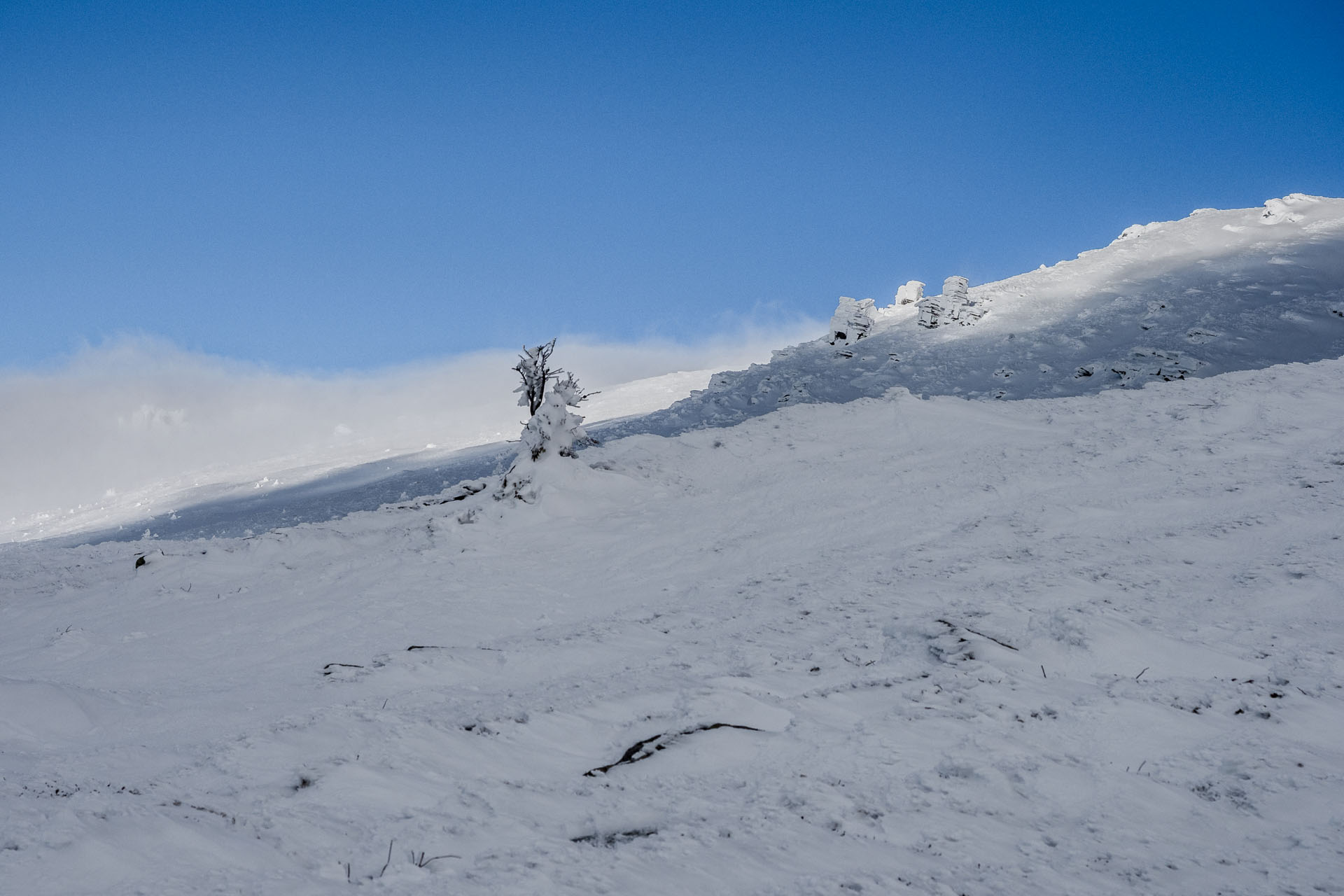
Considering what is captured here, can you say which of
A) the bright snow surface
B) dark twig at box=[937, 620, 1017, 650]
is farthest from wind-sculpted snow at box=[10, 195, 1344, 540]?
dark twig at box=[937, 620, 1017, 650]

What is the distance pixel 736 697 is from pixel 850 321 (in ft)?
87.0

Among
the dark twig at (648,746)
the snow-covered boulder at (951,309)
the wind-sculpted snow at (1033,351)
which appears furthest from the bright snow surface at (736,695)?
the snow-covered boulder at (951,309)

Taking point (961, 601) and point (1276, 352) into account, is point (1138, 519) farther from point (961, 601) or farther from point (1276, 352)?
point (1276, 352)

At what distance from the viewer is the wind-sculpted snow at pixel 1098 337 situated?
19734mm

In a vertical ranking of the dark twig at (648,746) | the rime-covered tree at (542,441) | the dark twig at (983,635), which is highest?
the rime-covered tree at (542,441)

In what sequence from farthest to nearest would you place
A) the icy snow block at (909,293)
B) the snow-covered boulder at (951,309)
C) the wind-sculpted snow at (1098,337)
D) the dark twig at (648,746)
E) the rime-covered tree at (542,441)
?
the icy snow block at (909,293), the snow-covered boulder at (951,309), the wind-sculpted snow at (1098,337), the rime-covered tree at (542,441), the dark twig at (648,746)

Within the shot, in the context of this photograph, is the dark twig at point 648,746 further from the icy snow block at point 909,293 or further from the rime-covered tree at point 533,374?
the icy snow block at point 909,293

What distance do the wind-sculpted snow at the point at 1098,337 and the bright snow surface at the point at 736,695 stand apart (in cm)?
584

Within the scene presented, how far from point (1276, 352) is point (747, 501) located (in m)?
15.2

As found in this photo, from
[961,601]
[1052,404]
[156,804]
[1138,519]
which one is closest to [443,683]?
[156,804]

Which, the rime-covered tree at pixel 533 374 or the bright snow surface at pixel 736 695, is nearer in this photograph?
the bright snow surface at pixel 736 695

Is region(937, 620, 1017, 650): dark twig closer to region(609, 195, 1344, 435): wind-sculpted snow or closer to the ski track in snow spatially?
the ski track in snow

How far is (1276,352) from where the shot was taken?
748 inches

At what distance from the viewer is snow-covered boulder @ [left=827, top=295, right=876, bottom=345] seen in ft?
98.5
